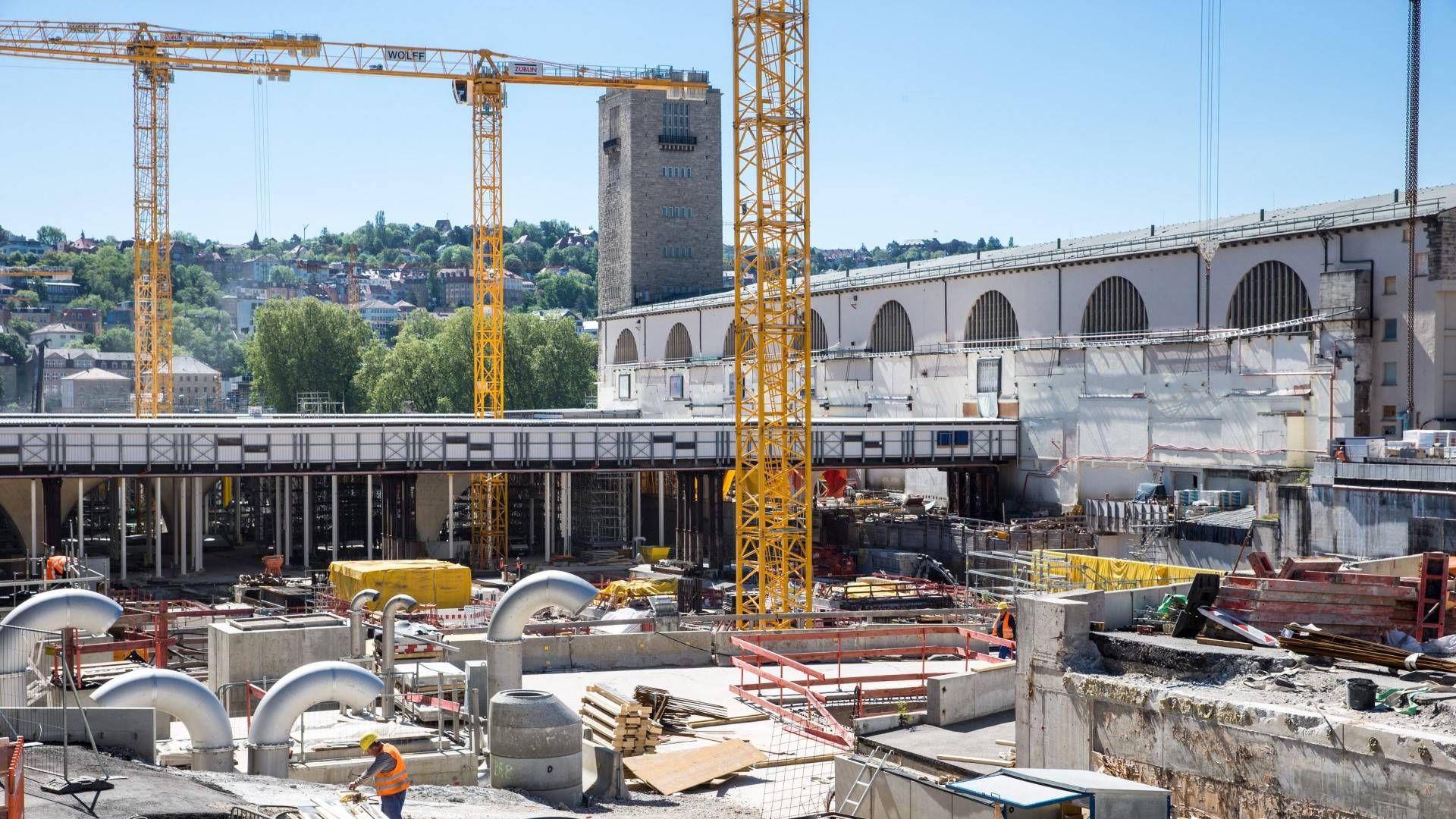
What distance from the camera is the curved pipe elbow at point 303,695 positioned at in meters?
19.8

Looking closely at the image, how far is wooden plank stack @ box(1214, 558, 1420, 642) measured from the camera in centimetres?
2161

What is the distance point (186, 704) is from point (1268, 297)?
45.6 meters

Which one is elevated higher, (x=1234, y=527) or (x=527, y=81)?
(x=527, y=81)

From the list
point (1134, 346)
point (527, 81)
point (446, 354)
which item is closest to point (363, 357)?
point (446, 354)

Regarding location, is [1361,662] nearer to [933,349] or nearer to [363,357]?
[933,349]

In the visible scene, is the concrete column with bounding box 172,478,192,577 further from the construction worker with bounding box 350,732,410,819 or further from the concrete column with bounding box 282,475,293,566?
the construction worker with bounding box 350,732,410,819

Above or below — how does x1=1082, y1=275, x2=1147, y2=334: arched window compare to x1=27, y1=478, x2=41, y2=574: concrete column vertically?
above

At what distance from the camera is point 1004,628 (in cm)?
3272

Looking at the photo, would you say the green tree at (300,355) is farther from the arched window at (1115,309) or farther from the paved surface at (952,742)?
the paved surface at (952,742)

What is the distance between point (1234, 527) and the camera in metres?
50.4

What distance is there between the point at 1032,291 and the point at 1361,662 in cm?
4773

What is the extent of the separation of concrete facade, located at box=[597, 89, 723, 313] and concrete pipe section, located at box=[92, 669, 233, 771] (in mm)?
94214

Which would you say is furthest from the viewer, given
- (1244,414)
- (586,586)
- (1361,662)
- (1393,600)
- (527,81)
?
(527,81)

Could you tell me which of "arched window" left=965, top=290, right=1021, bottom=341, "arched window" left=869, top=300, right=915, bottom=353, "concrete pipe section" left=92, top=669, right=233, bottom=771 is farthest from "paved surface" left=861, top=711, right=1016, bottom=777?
"arched window" left=869, top=300, right=915, bottom=353
